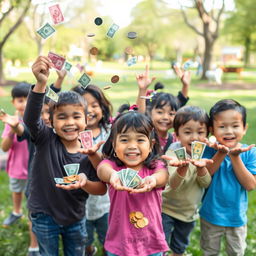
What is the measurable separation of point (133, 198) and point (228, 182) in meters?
0.72

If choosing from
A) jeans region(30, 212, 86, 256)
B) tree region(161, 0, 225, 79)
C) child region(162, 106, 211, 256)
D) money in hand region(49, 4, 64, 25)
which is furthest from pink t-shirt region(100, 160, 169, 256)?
tree region(161, 0, 225, 79)

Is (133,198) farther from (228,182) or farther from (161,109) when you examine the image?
(161,109)

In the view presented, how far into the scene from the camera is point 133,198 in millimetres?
1790

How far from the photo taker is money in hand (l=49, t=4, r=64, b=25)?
1.81 m

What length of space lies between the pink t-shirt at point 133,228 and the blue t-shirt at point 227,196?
53cm

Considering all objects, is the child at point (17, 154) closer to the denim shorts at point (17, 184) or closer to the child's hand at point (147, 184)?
the denim shorts at point (17, 184)

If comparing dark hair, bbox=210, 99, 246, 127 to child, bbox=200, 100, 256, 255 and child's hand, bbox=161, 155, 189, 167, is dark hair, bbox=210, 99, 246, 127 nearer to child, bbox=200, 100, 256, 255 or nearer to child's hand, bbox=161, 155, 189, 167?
child, bbox=200, 100, 256, 255

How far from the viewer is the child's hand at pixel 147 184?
63.1 inches

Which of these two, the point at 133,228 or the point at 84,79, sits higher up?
the point at 84,79

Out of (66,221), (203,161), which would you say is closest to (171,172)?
(203,161)

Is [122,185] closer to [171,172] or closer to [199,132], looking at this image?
[171,172]

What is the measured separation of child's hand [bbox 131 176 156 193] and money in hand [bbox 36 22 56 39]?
920mm

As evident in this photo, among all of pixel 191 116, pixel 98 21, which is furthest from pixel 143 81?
pixel 98 21

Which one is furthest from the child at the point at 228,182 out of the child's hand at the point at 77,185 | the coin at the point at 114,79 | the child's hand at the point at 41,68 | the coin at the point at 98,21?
the child's hand at the point at 41,68
